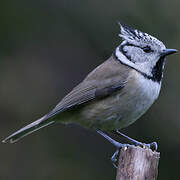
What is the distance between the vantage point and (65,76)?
8.20 metres

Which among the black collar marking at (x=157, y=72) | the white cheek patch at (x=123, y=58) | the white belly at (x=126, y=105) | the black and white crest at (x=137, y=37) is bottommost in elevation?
the white belly at (x=126, y=105)

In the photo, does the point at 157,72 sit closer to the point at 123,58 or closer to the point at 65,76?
the point at 123,58

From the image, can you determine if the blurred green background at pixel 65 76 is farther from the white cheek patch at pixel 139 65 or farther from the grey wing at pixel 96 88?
the grey wing at pixel 96 88

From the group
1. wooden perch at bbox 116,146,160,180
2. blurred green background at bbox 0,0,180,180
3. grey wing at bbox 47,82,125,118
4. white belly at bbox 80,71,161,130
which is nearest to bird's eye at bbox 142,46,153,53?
white belly at bbox 80,71,161,130

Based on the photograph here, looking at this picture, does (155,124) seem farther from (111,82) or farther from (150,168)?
(150,168)

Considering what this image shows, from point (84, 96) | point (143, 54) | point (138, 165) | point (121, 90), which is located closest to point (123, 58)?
point (143, 54)

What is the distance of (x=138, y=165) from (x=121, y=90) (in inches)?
48.2

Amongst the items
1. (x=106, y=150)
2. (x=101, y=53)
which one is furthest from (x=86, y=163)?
(x=101, y=53)

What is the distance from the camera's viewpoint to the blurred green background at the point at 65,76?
739cm

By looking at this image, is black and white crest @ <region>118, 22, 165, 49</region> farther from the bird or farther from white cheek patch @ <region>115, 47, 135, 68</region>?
white cheek patch @ <region>115, 47, 135, 68</region>

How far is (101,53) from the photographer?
784 centimetres

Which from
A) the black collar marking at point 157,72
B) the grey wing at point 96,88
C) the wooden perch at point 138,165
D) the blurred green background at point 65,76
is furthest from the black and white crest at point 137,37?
the blurred green background at point 65,76

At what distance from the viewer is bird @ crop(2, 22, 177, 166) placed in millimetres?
5344

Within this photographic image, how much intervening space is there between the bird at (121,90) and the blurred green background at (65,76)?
179cm
